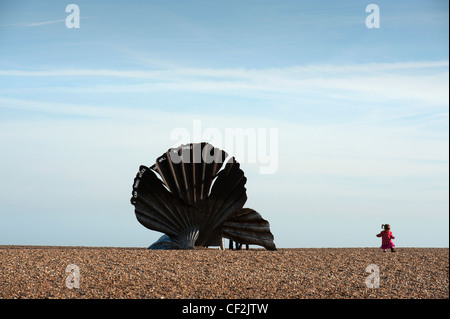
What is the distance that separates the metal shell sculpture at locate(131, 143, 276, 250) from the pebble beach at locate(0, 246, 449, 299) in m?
2.08

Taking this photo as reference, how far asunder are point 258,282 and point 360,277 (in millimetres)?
2072

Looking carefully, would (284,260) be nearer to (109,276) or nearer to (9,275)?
(109,276)

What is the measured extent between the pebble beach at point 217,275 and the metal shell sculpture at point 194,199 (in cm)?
208

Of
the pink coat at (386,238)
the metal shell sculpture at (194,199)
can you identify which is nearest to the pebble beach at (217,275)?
the pink coat at (386,238)

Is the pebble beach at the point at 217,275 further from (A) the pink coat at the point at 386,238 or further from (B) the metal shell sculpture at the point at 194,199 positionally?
(B) the metal shell sculpture at the point at 194,199

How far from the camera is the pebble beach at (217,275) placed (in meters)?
9.86

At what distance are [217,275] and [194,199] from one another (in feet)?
13.8

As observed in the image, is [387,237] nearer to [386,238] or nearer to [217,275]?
[386,238]

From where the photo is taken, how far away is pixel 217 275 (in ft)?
35.0

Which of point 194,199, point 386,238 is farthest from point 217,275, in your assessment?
point 386,238

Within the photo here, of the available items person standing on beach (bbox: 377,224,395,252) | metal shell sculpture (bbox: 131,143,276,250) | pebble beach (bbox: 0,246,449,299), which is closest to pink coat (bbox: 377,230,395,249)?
person standing on beach (bbox: 377,224,395,252)
